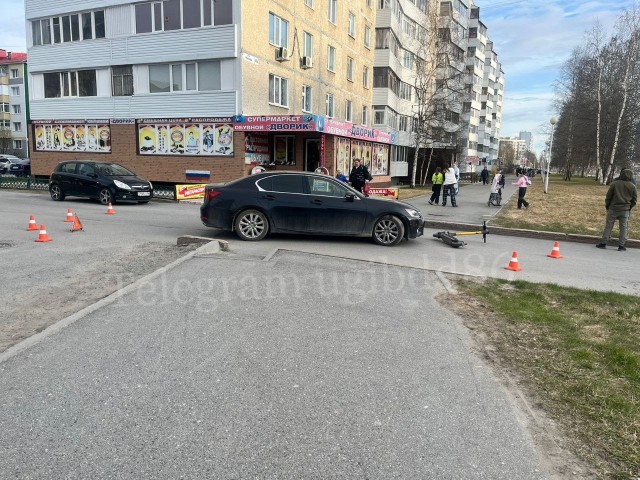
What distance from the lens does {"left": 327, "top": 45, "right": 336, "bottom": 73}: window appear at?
3045 centimetres

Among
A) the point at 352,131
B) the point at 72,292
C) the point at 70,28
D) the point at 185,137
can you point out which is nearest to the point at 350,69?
the point at 352,131

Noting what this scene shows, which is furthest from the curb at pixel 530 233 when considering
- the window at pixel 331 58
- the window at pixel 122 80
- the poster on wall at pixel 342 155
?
the window at pixel 331 58

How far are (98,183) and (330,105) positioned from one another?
706 inches

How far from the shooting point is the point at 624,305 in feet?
21.1

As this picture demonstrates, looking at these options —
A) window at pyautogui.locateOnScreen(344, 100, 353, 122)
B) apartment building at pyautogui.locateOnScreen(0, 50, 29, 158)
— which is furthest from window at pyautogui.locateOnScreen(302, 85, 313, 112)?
apartment building at pyautogui.locateOnScreen(0, 50, 29, 158)

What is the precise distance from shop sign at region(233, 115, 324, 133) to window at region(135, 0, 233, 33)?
4499mm

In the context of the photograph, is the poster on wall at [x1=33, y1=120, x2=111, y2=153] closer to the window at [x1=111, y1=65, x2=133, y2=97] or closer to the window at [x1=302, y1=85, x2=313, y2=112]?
the window at [x1=111, y1=65, x2=133, y2=97]

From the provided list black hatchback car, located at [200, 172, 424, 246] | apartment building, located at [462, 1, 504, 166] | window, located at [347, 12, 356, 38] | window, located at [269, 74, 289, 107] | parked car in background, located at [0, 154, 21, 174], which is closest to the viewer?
black hatchback car, located at [200, 172, 424, 246]

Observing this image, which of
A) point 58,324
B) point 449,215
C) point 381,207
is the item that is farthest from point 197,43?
point 58,324

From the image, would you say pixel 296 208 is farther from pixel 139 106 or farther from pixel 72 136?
pixel 72 136

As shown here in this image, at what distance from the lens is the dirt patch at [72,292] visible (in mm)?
4969

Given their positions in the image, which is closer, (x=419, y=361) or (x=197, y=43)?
(x=419, y=361)

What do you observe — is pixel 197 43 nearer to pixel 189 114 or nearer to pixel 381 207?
pixel 189 114

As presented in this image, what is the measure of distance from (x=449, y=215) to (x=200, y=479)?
14915 millimetres
